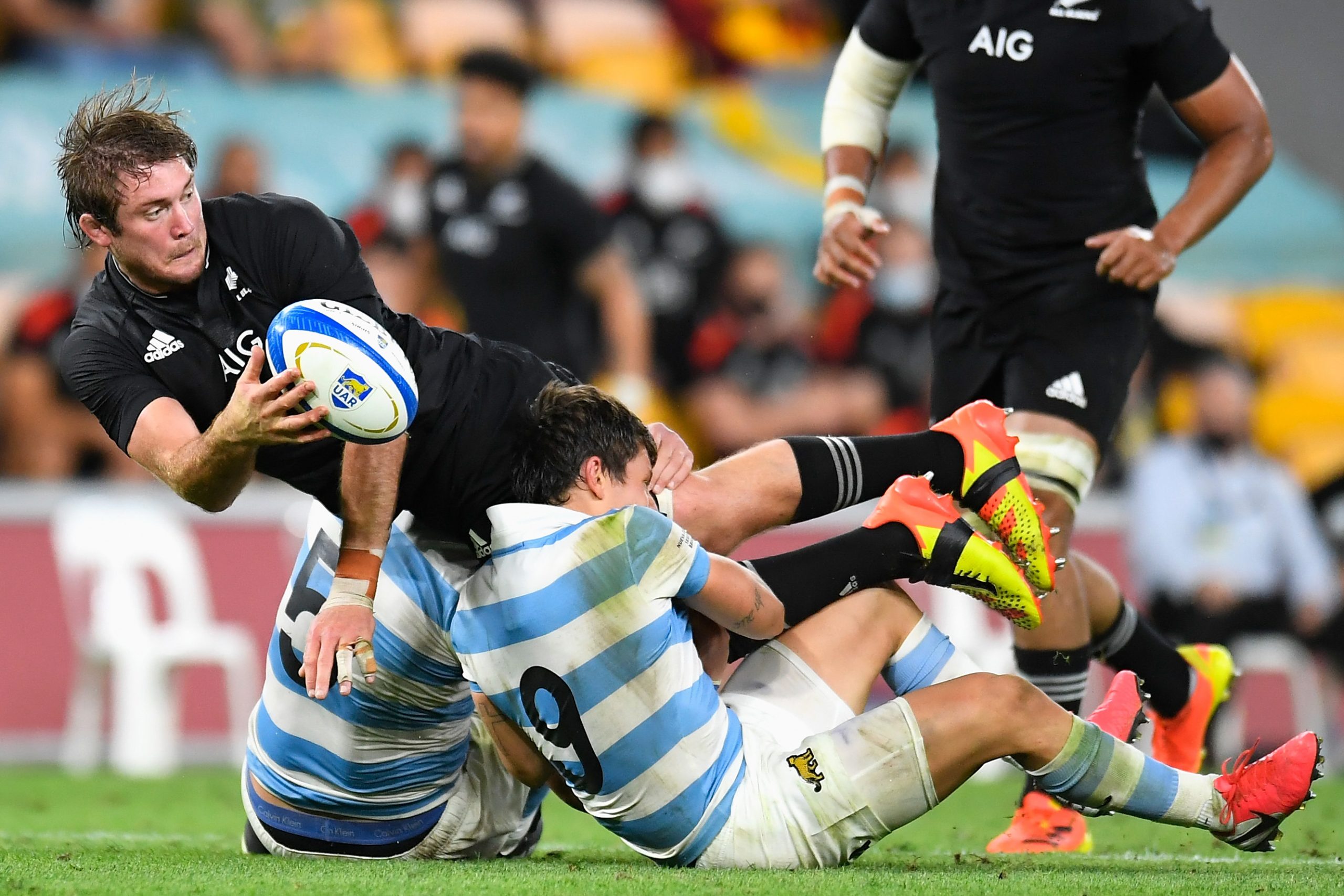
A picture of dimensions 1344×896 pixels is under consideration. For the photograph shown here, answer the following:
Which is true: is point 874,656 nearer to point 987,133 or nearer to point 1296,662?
point 987,133

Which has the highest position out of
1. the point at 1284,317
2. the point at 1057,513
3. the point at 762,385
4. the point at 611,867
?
the point at 1057,513

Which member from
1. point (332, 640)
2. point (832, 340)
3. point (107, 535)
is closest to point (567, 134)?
point (832, 340)

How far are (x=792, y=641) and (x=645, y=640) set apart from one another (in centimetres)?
47

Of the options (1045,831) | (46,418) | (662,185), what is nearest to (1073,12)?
→ (1045,831)

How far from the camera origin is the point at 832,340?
9.87m

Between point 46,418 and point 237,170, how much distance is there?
1.79m

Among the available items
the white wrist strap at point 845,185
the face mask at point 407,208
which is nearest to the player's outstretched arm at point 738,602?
the white wrist strap at point 845,185

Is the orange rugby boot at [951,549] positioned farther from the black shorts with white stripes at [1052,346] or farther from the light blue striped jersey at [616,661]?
the black shorts with white stripes at [1052,346]

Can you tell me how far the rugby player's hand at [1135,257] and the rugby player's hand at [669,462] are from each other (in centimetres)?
143

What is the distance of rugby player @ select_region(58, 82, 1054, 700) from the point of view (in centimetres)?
351

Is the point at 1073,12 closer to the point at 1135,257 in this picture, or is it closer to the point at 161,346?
the point at 1135,257

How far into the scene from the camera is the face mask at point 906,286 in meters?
9.77

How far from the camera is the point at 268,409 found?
325cm

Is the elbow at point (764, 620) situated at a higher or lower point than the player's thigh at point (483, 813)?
higher
